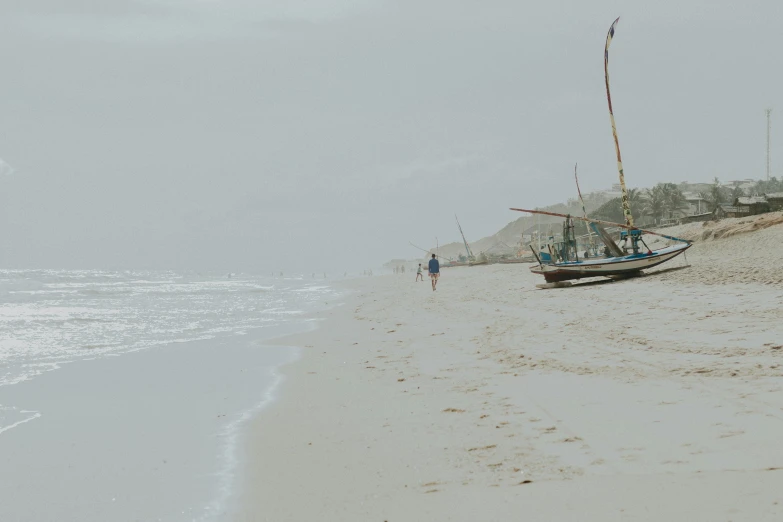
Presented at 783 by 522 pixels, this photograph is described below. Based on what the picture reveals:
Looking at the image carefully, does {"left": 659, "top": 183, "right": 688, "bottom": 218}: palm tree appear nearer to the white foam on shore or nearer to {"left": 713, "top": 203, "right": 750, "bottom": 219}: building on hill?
{"left": 713, "top": 203, "right": 750, "bottom": 219}: building on hill

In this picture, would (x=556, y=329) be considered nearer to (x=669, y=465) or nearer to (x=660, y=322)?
(x=660, y=322)

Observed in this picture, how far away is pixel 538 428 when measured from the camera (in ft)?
17.3

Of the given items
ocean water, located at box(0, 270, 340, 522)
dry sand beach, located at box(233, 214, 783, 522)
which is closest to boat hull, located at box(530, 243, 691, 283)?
dry sand beach, located at box(233, 214, 783, 522)

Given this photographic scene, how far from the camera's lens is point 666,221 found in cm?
6675

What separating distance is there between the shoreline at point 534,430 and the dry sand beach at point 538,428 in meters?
0.02

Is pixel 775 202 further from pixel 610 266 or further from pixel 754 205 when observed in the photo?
pixel 610 266

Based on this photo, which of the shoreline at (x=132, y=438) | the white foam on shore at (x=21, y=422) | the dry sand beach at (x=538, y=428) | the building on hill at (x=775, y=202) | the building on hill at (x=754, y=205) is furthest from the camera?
the building on hill at (x=754, y=205)

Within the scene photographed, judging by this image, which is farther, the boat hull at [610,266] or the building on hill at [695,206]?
the building on hill at [695,206]

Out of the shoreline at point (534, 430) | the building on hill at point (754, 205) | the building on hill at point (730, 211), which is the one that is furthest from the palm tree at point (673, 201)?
the shoreline at point (534, 430)

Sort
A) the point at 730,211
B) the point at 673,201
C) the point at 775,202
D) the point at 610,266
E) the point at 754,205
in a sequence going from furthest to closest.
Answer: the point at 673,201
the point at 730,211
the point at 754,205
the point at 775,202
the point at 610,266

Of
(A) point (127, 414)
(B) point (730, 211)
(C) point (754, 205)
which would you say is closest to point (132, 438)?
(A) point (127, 414)

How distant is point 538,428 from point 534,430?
0.06m

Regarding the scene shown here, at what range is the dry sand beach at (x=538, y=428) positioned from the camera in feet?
12.2

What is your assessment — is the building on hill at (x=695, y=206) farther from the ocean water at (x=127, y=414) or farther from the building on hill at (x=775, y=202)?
the ocean water at (x=127, y=414)
